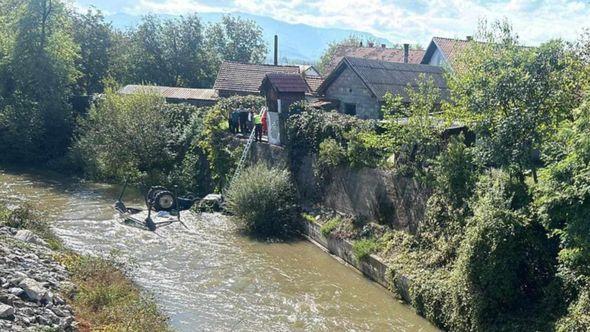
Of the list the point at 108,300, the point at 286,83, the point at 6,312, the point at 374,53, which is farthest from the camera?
the point at 374,53

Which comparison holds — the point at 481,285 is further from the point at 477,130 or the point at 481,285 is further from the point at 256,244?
the point at 256,244

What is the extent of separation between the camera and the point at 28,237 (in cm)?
1404

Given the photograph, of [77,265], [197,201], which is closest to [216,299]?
[77,265]

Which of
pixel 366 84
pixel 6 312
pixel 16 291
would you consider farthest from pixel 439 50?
pixel 6 312

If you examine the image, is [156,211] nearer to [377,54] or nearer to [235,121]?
[235,121]

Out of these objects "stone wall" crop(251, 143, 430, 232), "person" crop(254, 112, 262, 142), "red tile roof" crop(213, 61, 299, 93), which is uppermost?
"red tile roof" crop(213, 61, 299, 93)

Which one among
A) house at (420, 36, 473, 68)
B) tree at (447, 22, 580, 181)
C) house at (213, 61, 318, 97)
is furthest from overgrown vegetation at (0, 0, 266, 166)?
house at (420, 36, 473, 68)

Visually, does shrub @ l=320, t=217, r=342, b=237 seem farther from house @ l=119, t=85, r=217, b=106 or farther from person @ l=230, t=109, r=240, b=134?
house @ l=119, t=85, r=217, b=106

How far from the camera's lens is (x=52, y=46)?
32.7m

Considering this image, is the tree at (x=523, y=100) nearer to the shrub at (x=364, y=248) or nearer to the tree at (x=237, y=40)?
the shrub at (x=364, y=248)

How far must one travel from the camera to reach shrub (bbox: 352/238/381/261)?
15.2 m

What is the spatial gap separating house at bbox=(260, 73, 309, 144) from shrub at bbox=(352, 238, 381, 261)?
6.85 metres

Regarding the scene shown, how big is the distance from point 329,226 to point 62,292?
344 inches

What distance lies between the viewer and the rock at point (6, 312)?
9021 millimetres
